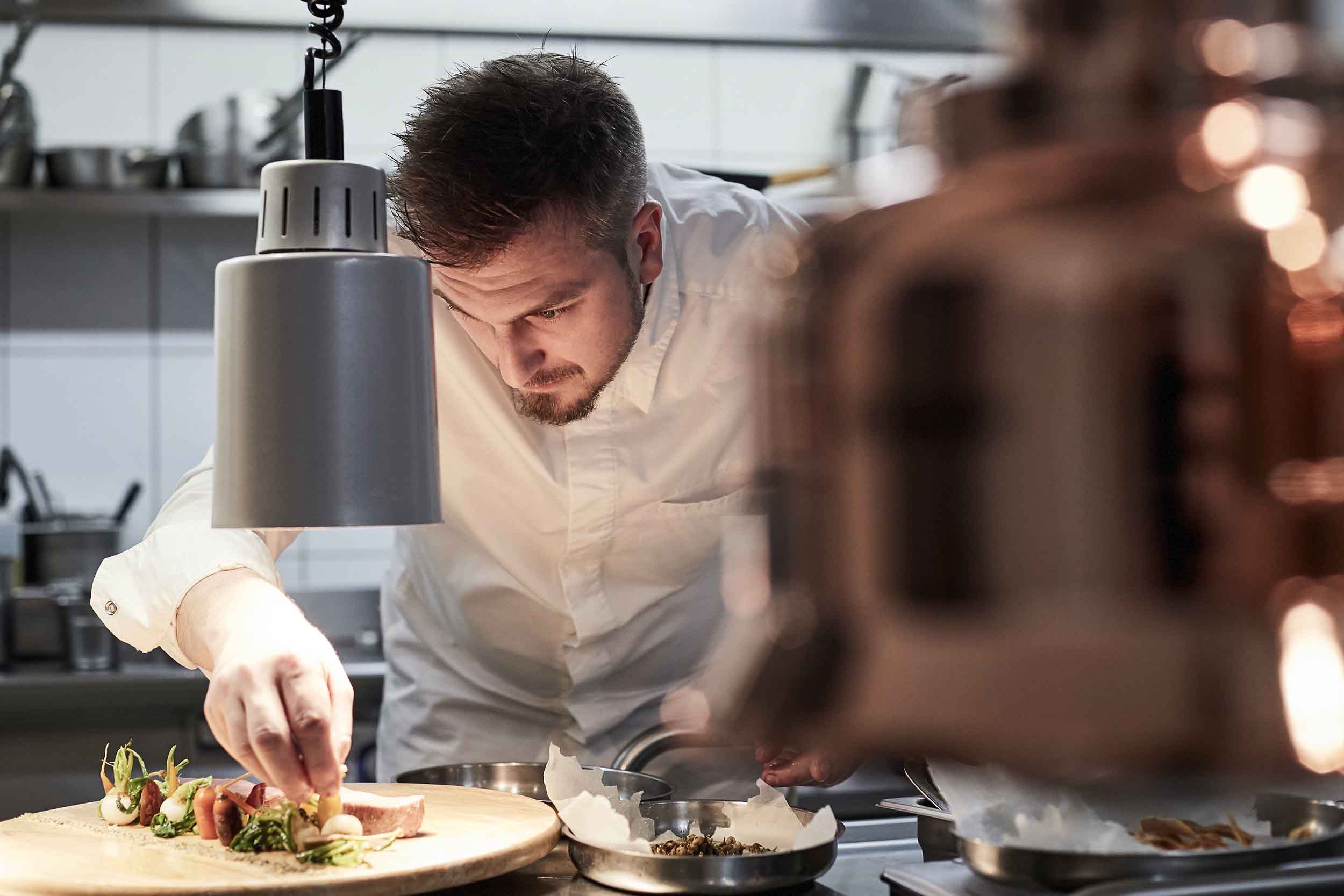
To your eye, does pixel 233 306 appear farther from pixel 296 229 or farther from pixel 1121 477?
pixel 1121 477

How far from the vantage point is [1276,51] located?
0.65 ft

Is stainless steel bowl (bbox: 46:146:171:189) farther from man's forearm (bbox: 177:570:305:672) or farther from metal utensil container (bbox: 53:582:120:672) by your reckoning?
man's forearm (bbox: 177:570:305:672)

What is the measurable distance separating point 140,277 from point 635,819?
2.46 m

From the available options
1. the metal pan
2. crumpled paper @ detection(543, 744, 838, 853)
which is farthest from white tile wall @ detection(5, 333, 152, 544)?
the metal pan

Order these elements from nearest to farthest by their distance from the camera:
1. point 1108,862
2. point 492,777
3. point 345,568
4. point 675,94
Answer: point 1108,862 → point 492,777 → point 345,568 → point 675,94

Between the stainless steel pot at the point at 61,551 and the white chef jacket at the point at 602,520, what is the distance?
1355 mm

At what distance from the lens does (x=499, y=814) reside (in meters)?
1.25

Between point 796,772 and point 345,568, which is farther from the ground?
point 345,568

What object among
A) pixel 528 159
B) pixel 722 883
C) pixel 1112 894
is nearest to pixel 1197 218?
pixel 1112 894

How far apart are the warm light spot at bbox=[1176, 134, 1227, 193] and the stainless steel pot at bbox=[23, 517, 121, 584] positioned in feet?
9.63

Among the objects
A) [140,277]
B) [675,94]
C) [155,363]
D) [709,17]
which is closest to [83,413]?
[155,363]

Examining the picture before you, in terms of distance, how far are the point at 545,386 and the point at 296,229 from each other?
69cm

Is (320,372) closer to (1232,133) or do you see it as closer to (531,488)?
(1232,133)

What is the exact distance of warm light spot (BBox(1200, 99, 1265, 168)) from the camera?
19cm
